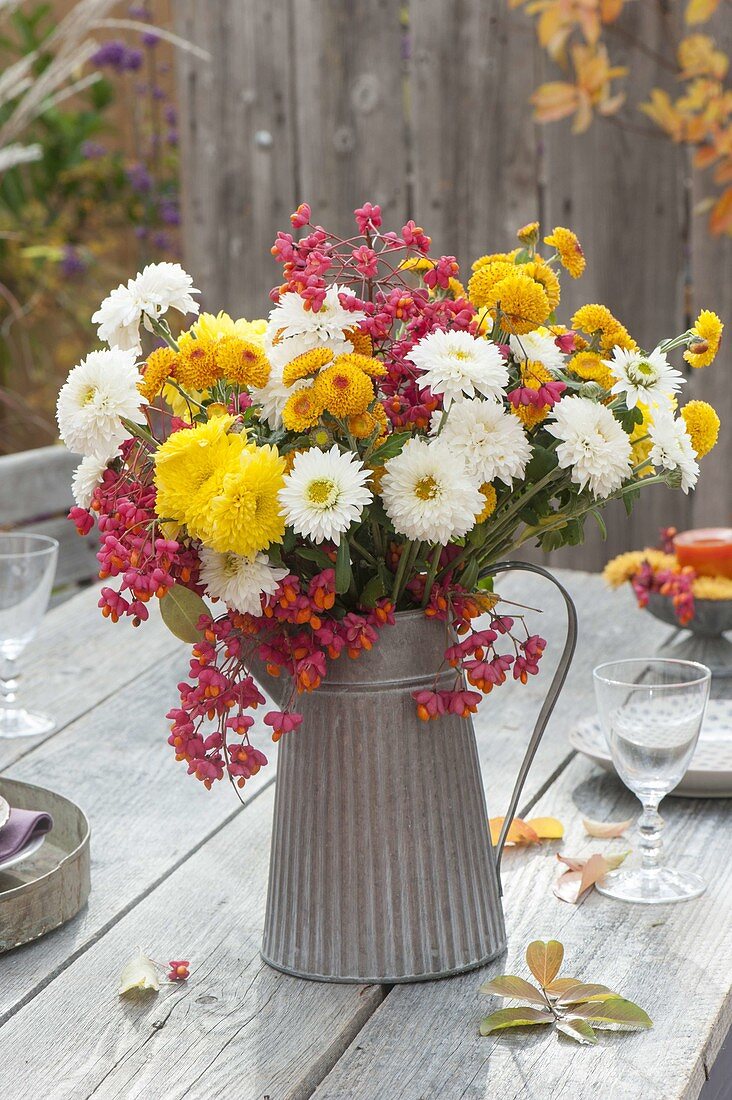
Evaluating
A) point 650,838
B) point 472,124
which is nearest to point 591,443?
point 650,838

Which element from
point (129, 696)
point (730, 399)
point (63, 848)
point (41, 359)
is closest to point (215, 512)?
point (63, 848)

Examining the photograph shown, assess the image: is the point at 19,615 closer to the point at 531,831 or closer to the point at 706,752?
the point at 531,831

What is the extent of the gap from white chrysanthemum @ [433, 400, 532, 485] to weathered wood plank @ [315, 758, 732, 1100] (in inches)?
12.7

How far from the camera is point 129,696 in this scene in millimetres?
1375

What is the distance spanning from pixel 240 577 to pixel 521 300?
0.22 m

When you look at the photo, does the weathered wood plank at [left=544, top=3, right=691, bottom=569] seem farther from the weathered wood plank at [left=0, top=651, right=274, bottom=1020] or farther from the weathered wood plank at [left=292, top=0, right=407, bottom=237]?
the weathered wood plank at [left=0, top=651, right=274, bottom=1020]

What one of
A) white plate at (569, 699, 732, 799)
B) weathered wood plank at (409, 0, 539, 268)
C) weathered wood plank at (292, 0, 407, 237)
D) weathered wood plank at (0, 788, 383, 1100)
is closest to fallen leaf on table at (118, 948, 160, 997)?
weathered wood plank at (0, 788, 383, 1100)

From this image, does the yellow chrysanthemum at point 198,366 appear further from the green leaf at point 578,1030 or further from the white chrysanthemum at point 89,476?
the green leaf at point 578,1030

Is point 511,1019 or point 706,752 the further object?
point 706,752

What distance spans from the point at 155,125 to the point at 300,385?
330 cm

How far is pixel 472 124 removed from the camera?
8.74 feet

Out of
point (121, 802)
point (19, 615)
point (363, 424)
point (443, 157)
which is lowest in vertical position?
point (121, 802)

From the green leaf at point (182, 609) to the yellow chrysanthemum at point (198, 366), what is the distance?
12 cm

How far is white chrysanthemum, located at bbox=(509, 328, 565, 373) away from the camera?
761 mm
